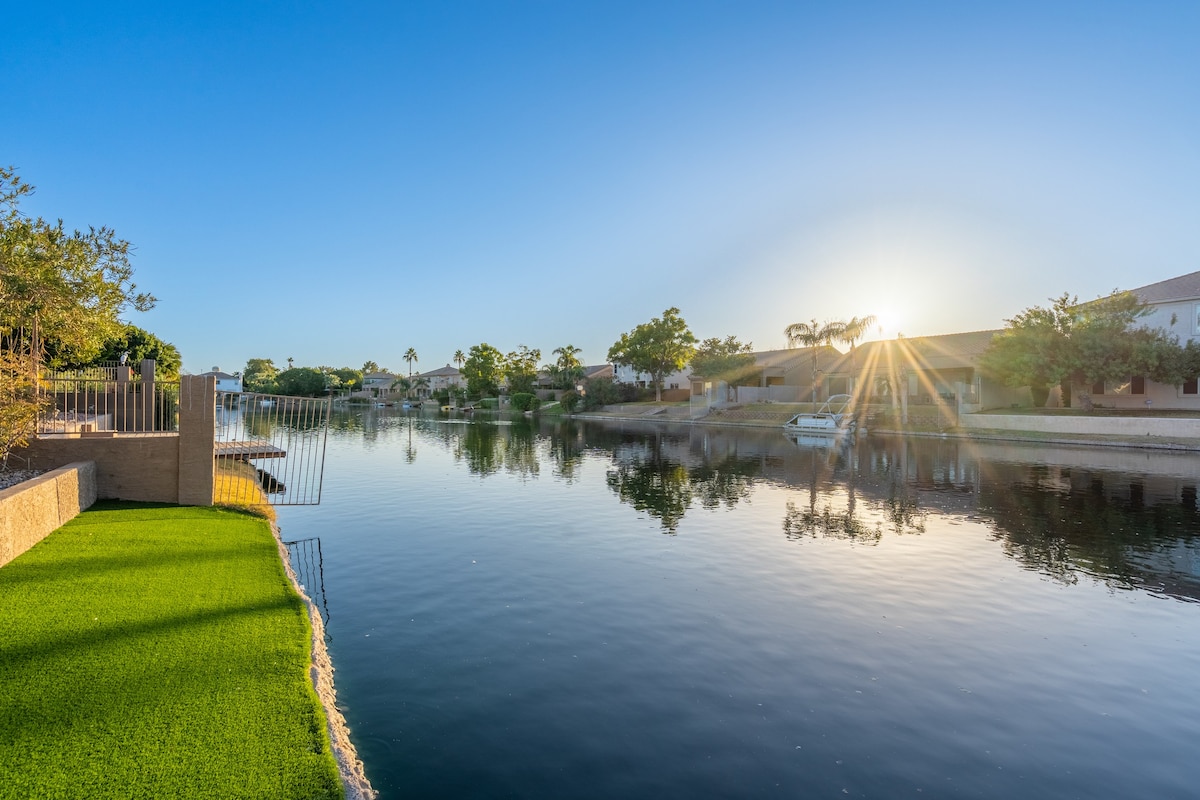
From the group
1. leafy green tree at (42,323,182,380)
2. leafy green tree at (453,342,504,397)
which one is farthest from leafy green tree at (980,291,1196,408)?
leafy green tree at (453,342,504,397)

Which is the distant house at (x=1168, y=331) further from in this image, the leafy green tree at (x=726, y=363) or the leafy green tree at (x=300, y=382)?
the leafy green tree at (x=300, y=382)

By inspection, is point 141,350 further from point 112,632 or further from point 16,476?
point 112,632

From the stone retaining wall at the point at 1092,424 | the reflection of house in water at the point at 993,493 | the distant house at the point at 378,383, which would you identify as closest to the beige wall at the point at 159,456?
the reflection of house in water at the point at 993,493

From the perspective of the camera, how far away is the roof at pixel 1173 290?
35247mm

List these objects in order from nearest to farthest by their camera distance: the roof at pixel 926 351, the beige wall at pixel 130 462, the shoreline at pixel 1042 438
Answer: the beige wall at pixel 130 462 → the shoreline at pixel 1042 438 → the roof at pixel 926 351

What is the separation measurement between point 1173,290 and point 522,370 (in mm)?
65070

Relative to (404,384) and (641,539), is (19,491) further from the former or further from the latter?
(404,384)

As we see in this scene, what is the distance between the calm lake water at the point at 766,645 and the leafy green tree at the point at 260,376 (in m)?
95.8

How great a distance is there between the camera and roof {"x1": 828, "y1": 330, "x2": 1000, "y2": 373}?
46.4 m

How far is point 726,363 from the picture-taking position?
61.2 metres

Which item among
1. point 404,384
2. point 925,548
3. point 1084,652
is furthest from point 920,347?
point 404,384

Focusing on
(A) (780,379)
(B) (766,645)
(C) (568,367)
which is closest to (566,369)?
(C) (568,367)

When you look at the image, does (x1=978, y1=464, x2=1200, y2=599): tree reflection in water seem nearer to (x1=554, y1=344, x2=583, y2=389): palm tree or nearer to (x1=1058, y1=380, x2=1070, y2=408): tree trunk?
(x1=1058, y1=380, x2=1070, y2=408): tree trunk

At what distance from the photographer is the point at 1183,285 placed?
36625 mm
